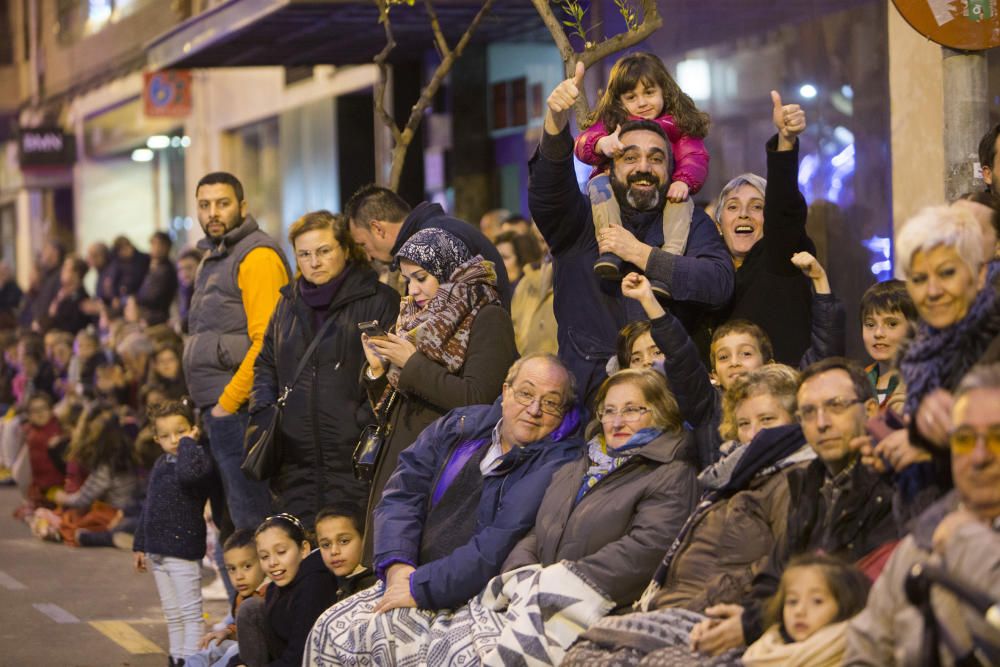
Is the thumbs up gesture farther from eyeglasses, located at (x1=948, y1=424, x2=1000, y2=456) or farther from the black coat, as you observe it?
the black coat

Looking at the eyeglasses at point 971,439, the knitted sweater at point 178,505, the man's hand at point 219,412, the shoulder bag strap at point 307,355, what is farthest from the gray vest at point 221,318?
the eyeglasses at point 971,439

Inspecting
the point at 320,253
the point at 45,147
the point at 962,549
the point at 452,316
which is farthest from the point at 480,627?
the point at 45,147

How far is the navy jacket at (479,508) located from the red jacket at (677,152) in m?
1.03

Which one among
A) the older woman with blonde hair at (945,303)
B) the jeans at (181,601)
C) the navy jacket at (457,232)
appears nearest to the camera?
the older woman with blonde hair at (945,303)

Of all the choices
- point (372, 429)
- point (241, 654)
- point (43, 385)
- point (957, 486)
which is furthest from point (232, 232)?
point (43, 385)

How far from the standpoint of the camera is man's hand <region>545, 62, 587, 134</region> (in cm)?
695

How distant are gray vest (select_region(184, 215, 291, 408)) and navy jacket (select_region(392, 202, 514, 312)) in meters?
1.71

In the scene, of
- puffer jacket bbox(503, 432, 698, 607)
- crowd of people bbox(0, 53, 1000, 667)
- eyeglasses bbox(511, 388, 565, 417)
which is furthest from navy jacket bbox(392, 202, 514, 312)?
puffer jacket bbox(503, 432, 698, 607)

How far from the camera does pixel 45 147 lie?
108ft

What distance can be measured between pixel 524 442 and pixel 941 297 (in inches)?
98.1

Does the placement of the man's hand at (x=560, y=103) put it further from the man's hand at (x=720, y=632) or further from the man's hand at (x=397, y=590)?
the man's hand at (x=720, y=632)

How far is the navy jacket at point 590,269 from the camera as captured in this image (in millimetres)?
7078

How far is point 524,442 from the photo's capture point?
24.0ft

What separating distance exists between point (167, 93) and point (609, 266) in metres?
19.5
